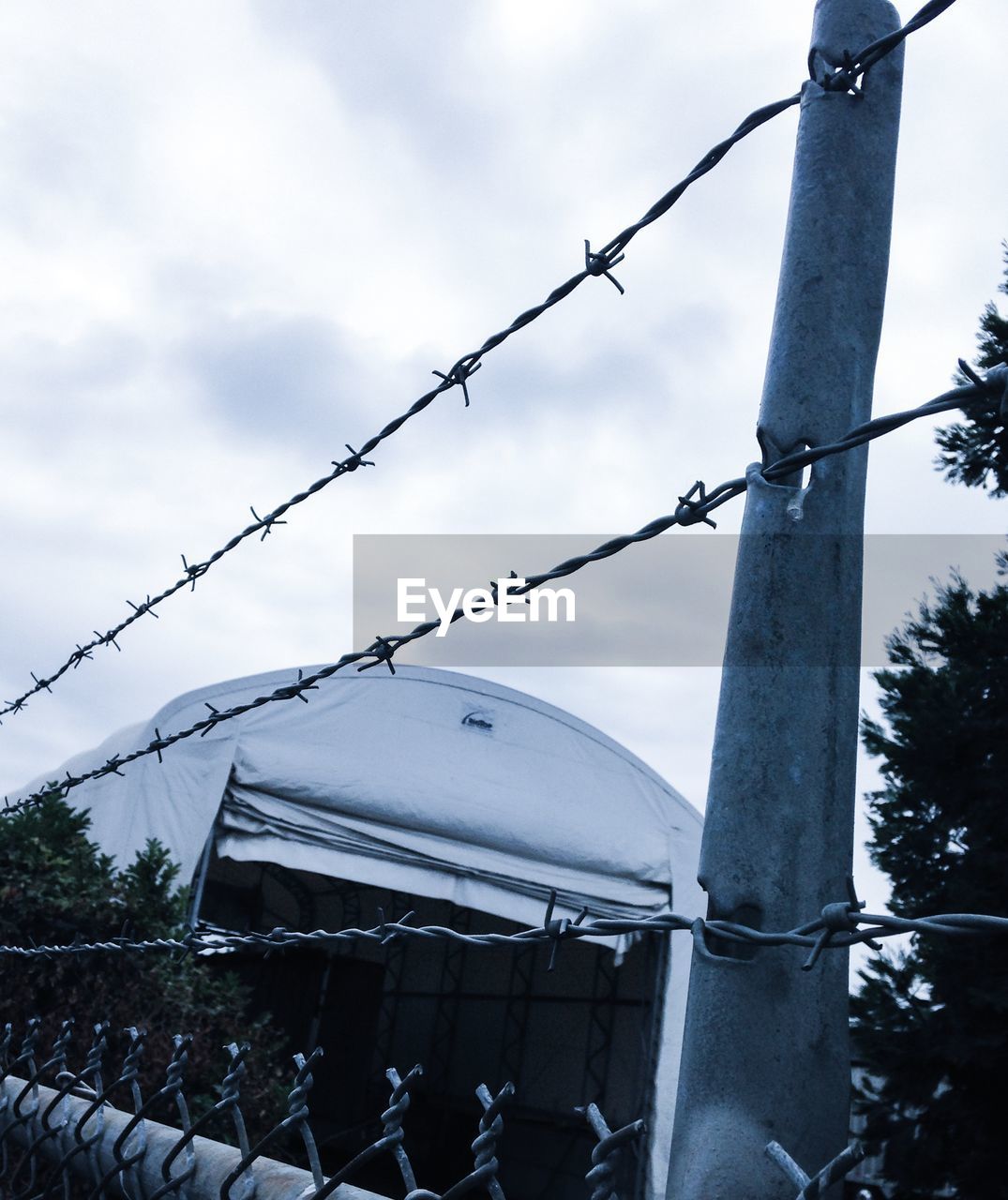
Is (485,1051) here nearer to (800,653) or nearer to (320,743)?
(320,743)

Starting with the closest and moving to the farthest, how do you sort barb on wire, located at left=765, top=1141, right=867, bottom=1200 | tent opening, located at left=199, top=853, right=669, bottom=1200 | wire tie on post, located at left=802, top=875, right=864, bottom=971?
barb on wire, located at left=765, top=1141, right=867, bottom=1200
wire tie on post, located at left=802, top=875, right=864, bottom=971
tent opening, located at left=199, top=853, right=669, bottom=1200

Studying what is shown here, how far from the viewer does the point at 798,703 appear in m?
0.89

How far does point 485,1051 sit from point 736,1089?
13.6m

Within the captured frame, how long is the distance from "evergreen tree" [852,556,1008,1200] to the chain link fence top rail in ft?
10.1

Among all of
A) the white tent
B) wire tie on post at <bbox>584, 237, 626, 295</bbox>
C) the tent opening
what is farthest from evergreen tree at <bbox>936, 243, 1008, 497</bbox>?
the tent opening

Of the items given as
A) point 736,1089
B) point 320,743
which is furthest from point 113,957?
point 736,1089

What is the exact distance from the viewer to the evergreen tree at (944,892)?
13.2 feet

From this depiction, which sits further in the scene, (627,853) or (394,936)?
(627,853)

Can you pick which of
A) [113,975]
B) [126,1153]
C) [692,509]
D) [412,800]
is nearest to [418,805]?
[412,800]

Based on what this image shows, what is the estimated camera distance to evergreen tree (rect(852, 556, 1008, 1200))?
402cm

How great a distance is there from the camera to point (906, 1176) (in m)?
4.22

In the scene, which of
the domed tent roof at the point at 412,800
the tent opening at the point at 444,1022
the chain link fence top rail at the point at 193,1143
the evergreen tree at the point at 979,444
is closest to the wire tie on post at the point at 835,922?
the chain link fence top rail at the point at 193,1143

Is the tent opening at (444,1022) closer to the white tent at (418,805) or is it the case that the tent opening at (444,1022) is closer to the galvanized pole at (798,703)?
the white tent at (418,805)

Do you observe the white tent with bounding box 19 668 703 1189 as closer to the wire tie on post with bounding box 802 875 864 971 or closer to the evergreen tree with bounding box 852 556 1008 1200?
the evergreen tree with bounding box 852 556 1008 1200
